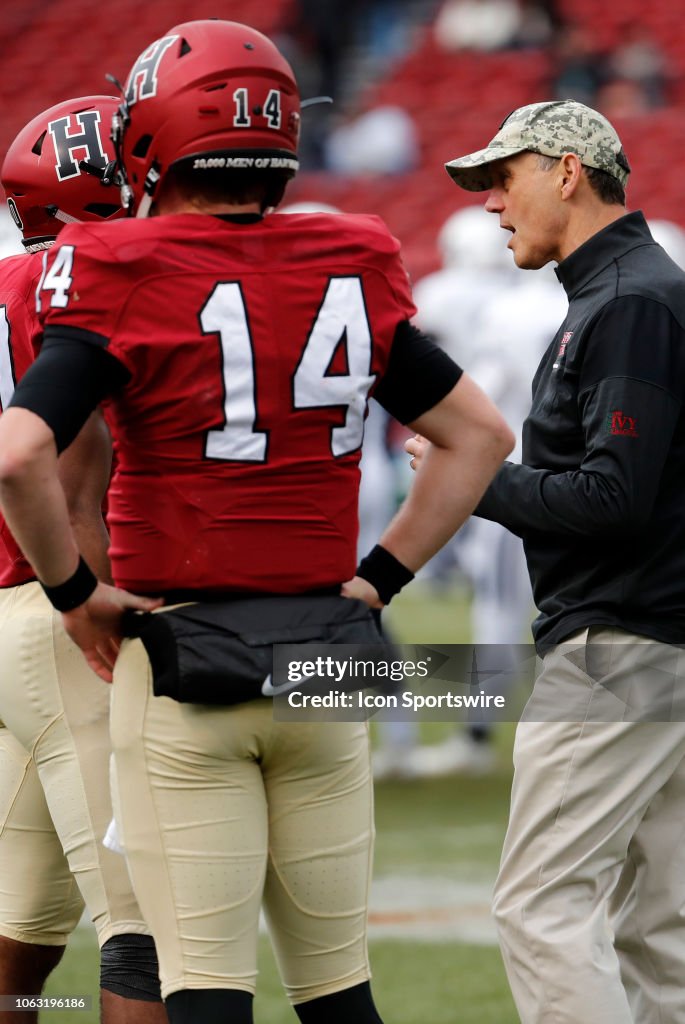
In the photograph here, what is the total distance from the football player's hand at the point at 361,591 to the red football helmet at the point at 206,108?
658 millimetres

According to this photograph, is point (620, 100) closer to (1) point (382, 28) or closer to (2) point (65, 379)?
(1) point (382, 28)

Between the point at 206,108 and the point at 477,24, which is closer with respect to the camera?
the point at 206,108

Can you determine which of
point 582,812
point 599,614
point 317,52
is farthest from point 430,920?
point 317,52

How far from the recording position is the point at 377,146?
55.1 ft

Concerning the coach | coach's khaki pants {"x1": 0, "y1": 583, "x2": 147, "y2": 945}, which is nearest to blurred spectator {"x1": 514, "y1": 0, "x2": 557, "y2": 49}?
the coach

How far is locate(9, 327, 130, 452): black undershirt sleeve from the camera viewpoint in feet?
6.97

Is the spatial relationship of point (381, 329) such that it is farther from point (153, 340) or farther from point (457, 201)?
point (457, 201)

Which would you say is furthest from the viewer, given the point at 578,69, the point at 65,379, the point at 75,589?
the point at 578,69

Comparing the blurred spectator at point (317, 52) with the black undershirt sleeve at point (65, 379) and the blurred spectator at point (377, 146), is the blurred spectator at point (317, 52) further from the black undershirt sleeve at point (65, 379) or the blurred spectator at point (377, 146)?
the black undershirt sleeve at point (65, 379)

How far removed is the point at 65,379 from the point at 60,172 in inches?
36.3

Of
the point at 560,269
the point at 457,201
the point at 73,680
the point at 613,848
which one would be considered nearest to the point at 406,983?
the point at 613,848
